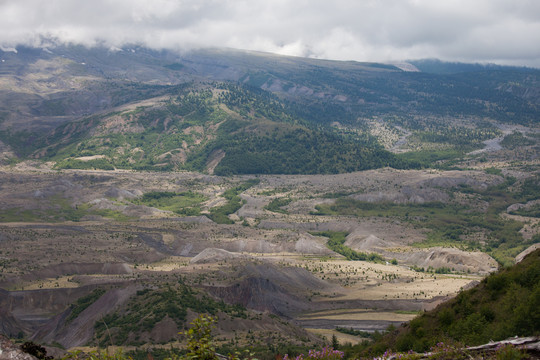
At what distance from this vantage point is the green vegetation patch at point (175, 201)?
476 ft

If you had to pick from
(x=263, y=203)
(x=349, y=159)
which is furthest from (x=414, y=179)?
(x=263, y=203)

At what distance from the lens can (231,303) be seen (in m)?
67.7

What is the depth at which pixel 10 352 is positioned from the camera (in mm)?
12445

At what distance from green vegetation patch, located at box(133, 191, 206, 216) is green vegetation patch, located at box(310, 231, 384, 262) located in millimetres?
39719

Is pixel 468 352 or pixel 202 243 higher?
pixel 468 352

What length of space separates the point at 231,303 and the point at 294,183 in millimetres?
112384

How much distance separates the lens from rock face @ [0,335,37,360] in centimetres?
1232

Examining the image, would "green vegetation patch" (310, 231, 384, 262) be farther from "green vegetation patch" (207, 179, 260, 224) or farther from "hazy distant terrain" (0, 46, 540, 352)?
"green vegetation patch" (207, 179, 260, 224)

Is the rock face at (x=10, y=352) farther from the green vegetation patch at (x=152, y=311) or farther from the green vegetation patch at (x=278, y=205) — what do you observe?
the green vegetation patch at (x=278, y=205)

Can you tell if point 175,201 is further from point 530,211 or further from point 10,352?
point 10,352

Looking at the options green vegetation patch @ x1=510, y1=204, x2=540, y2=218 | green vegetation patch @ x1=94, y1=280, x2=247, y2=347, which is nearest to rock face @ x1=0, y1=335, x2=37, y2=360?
green vegetation patch @ x1=94, y1=280, x2=247, y2=347

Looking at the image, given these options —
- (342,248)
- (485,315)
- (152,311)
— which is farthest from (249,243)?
(485,315)

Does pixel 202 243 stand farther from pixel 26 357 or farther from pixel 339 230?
pixel 26 357

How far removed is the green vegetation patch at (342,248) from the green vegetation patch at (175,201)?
39719mm
